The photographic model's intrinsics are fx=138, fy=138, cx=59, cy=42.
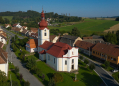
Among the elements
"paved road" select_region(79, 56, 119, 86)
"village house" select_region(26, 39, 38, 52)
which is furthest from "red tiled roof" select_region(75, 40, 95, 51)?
"village house" select_region(26, 39, 38, 52)

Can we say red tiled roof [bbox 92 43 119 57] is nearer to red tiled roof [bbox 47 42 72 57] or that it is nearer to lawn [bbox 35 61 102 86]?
lawn [bbox 35 61 102 86]

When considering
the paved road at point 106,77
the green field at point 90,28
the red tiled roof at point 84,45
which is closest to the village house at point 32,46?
the red tiled roof at point 84,45

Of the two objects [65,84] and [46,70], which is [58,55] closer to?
[46,70]

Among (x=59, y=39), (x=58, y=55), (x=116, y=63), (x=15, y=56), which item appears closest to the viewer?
(x=58, y=55)

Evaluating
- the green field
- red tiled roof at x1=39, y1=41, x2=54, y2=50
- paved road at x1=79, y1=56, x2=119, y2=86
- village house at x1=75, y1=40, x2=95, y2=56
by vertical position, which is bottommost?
paved road at x1=79, y1=56, x2=119, y2=86

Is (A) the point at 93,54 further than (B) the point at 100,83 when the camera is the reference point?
Yes

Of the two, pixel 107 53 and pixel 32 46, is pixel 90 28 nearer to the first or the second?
pixel 32 46

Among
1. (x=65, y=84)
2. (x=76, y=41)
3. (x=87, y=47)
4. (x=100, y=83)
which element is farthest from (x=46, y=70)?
(x=76, y=41)

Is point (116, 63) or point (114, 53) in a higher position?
point (114, 53)

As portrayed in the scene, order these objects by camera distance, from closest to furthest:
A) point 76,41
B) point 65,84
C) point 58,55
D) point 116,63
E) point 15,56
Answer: point 65,84, point 58,55, point 116,63, point 15,56, point 76,41
